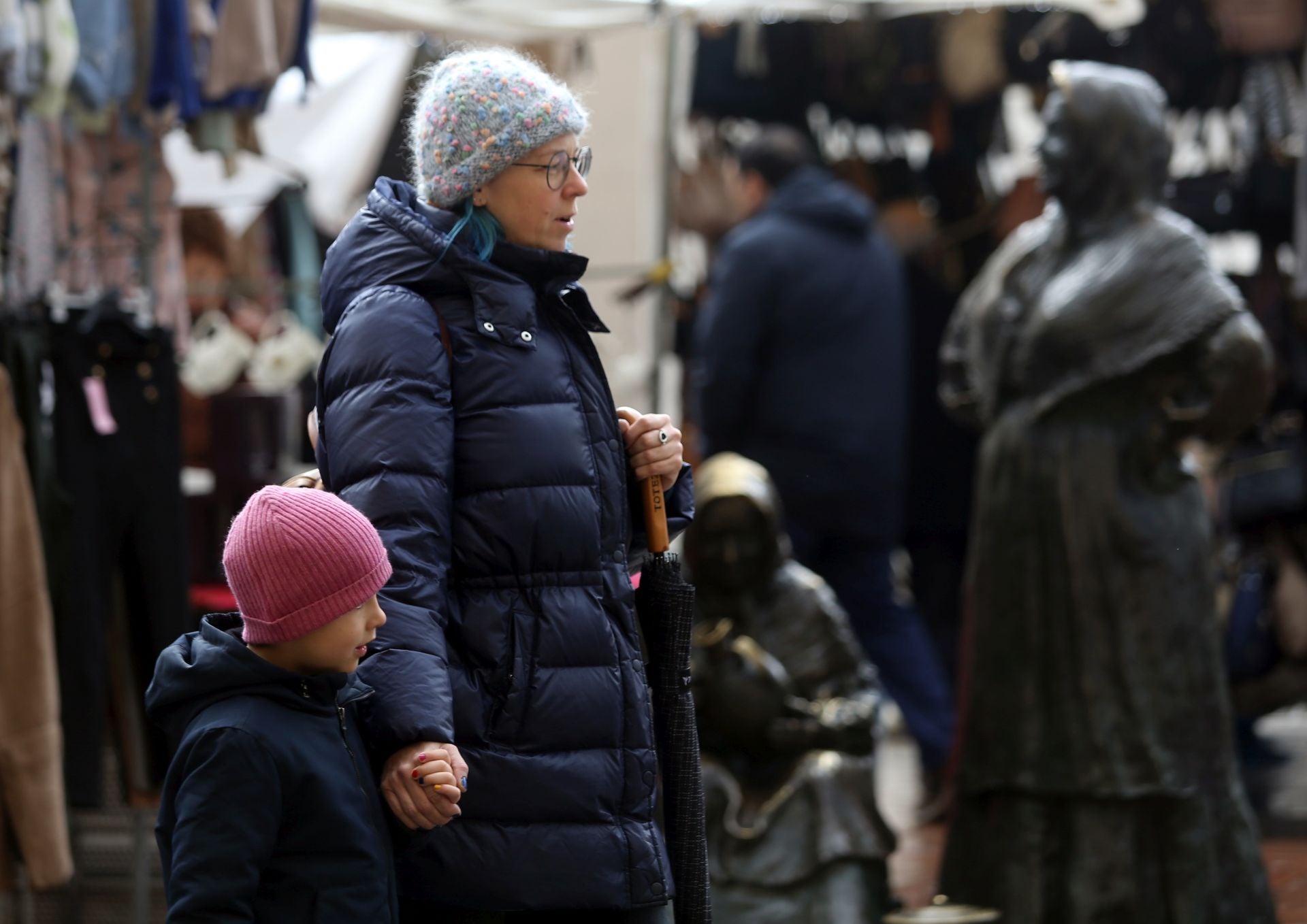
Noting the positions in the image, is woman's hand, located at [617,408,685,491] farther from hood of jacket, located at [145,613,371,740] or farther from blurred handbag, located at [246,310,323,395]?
blurred handbag, located at [246,310,323,395]

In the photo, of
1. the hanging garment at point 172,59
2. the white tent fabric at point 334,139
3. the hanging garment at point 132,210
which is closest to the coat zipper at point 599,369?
the hanging garment at point 172,59

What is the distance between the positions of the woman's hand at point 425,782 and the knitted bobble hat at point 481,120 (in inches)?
33.2

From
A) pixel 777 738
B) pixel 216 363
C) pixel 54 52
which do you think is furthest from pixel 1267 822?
pixel 54 52

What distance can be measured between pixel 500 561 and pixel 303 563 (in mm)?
338

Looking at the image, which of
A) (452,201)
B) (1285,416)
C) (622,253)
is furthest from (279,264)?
(452,201)

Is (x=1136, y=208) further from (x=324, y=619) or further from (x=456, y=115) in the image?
(x=324, y=619)

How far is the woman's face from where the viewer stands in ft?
10.2

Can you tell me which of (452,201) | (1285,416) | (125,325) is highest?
(452,201)

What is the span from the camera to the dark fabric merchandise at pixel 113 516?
5.61 meters

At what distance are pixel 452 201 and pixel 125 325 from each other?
2861mm

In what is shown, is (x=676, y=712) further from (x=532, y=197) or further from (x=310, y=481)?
(x=532, y=197)

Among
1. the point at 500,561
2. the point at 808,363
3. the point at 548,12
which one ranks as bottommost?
the point at 808,363

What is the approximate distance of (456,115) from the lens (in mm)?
3088

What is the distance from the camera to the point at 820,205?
811cm
